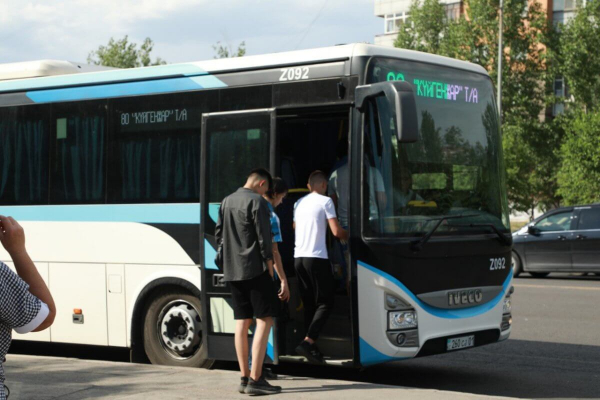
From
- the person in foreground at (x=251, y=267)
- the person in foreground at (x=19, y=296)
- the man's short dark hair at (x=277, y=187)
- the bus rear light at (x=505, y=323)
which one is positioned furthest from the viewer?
the bus rear light at (x=505, y=323)

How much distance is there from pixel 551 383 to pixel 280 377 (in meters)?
2.57

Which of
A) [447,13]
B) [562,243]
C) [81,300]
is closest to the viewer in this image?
[81,300]

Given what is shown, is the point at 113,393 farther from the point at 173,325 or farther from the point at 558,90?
the point at 558,90

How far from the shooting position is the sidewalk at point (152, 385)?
768 cm

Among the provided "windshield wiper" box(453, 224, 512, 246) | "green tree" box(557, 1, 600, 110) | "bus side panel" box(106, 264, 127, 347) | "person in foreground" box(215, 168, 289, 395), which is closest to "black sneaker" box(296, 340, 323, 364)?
"person in foreground" box(215, 168, 289, 395)

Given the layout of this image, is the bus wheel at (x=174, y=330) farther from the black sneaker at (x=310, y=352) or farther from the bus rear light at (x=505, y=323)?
Answer: the bus rear light at (x=505, y=323)

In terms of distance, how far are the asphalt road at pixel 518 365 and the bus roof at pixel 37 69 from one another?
3299 millimetres

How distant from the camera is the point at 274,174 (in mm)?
8680

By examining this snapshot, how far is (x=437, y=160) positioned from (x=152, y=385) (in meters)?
3.13

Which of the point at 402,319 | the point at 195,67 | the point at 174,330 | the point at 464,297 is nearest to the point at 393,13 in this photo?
the point at 195,67

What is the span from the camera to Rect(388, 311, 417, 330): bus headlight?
810 cm

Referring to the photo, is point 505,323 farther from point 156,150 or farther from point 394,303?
point 156,150

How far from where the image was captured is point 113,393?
7871 millimetres

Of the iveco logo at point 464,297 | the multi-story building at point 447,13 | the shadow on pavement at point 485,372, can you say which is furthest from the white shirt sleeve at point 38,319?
the multi-story building at point 447,13
